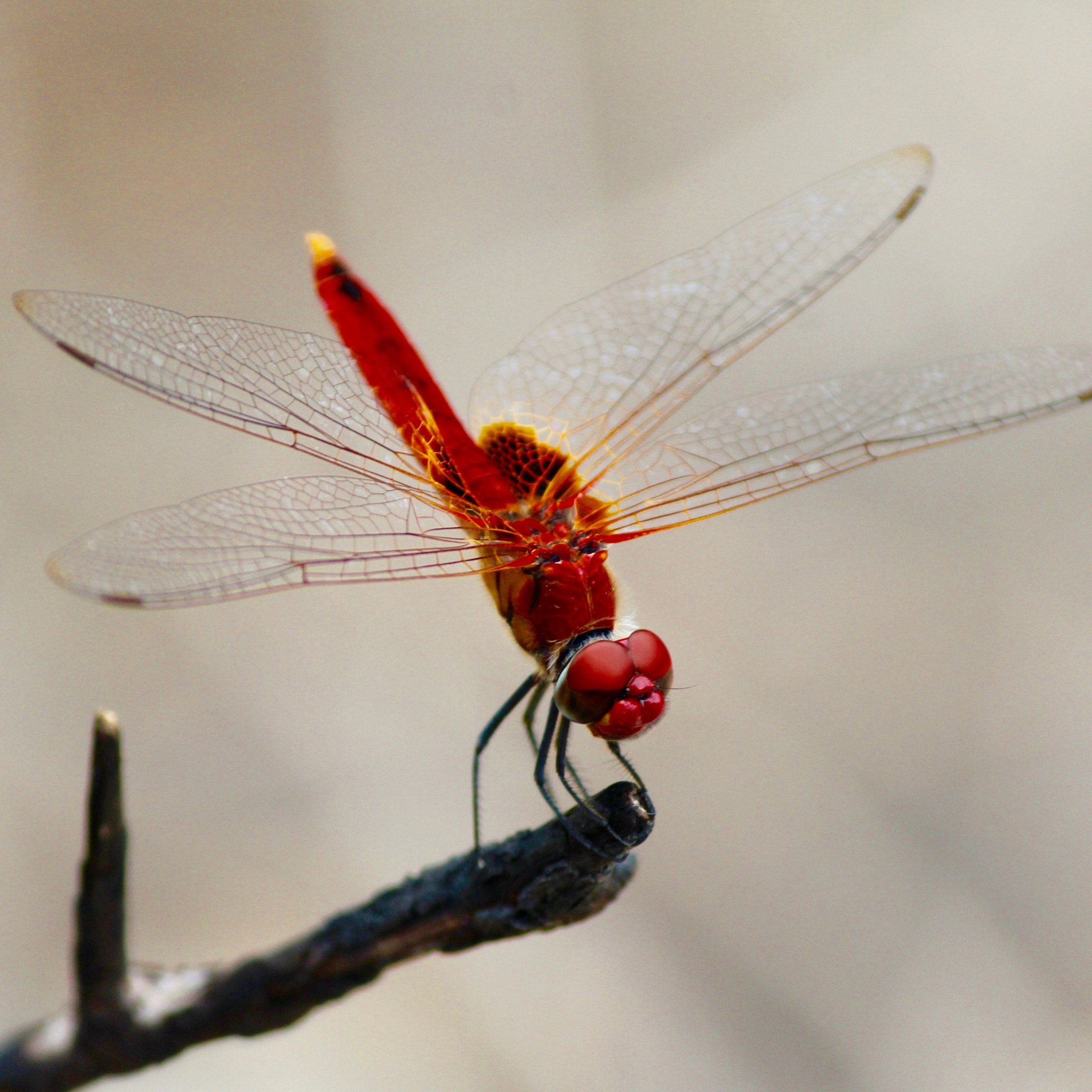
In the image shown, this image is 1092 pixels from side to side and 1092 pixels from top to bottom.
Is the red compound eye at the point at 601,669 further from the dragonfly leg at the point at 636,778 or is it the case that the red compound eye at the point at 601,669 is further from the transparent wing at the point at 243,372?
the transparent wing at the point at 243,372

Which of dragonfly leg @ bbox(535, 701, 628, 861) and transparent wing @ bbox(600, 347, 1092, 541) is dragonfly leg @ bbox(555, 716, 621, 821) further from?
transparent wing @ bbox(600, 347, 1092, 541)

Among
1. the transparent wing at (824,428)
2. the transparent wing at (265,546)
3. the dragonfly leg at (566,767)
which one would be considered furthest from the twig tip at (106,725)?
the transparent wing at (824,428)

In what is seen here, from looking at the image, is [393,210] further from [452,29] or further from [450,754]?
[450,754]

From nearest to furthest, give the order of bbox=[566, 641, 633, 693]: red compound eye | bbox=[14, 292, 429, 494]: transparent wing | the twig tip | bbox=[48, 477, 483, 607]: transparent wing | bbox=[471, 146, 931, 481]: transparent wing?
the twig tip
bbox=[566, 641, 633, 693]: red compound eye
bbox=[48, 477, 483, 607]: transparent wing
bbox=[14, 292, 429, 494]: transparent wing
bbox=[471, 146, 931, 481]: transparent wing

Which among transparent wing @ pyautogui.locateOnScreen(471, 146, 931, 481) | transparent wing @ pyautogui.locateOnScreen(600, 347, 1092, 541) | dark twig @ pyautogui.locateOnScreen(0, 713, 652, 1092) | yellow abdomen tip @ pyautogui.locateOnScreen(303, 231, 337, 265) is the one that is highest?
yellow abdomen tip @ pyautogui.locateOnScreen(303, 231, 337, 265)

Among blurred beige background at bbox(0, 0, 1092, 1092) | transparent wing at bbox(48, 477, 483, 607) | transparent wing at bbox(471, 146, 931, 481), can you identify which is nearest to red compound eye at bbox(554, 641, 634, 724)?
transparent wing at bbox(48, 477, 483, 607)

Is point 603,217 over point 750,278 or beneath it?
over

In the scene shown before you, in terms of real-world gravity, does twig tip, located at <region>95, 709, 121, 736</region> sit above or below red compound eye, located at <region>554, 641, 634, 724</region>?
above

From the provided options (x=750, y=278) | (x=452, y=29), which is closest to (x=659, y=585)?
(x=750, y=278)
